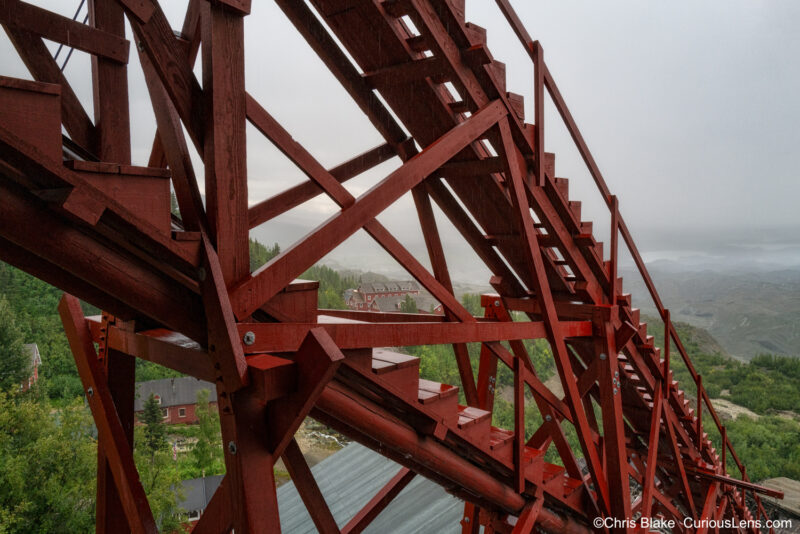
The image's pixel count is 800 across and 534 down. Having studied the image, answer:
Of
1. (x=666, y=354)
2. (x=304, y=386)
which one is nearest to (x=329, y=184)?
(x=304, y=386)

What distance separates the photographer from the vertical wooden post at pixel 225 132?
6.17ft

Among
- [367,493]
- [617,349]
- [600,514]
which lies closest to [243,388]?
[617,349]

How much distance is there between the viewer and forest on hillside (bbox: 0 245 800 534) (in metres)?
14.7

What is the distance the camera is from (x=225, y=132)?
1917mm

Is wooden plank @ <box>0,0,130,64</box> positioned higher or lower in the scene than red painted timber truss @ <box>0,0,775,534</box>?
higher

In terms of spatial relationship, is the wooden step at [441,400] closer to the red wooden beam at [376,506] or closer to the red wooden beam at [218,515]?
the red wooden beam at [218,515]

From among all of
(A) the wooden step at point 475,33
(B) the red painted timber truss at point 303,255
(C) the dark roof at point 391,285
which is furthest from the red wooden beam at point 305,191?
(C) the dark roof at point 391,285

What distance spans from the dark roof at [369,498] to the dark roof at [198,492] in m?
11.4

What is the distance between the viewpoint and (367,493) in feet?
36.3

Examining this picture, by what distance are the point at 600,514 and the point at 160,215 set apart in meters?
4.71

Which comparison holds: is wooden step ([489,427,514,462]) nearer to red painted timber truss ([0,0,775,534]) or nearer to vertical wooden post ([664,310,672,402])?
red painted timber truss ([0,0,775,534])

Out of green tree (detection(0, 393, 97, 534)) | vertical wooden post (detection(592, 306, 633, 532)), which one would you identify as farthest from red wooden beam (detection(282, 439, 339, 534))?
green tree (detection(0, 393, 97, 534))

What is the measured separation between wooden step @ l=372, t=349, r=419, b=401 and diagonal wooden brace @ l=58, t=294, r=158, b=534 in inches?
57.6

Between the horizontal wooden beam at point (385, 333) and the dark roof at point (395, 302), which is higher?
the horizontal wooden beam at point (385, 333)
